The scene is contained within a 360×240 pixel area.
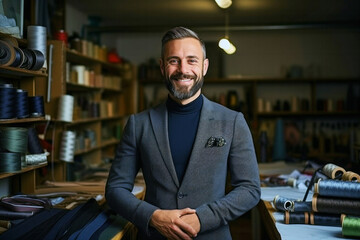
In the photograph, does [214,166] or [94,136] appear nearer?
[214,166]

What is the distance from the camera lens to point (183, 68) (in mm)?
2119

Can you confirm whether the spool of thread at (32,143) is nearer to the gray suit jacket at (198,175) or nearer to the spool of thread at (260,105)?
the gray suit jacket at (198,175)

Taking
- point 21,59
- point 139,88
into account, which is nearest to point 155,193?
point 21,59

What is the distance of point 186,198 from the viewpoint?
214 centimetres

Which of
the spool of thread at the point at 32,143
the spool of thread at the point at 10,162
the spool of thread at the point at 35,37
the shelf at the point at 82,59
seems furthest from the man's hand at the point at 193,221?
the shelf at the point at 82,59

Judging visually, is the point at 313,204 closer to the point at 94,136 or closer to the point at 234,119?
the point at 234,119

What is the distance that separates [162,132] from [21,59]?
51.8 inches

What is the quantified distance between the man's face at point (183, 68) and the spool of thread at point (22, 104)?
A: 4.48ft

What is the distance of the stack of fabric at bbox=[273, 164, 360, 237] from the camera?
2081 mm

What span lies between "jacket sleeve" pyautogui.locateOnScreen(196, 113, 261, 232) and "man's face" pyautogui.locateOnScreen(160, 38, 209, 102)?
29 cm

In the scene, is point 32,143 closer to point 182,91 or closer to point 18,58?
point 18,58

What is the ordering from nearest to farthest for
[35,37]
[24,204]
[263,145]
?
1. [24,204]
2. [35,37]
3. [263,145]

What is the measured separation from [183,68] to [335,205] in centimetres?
102

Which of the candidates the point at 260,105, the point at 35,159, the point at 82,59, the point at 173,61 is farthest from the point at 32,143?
the point at 260,105
